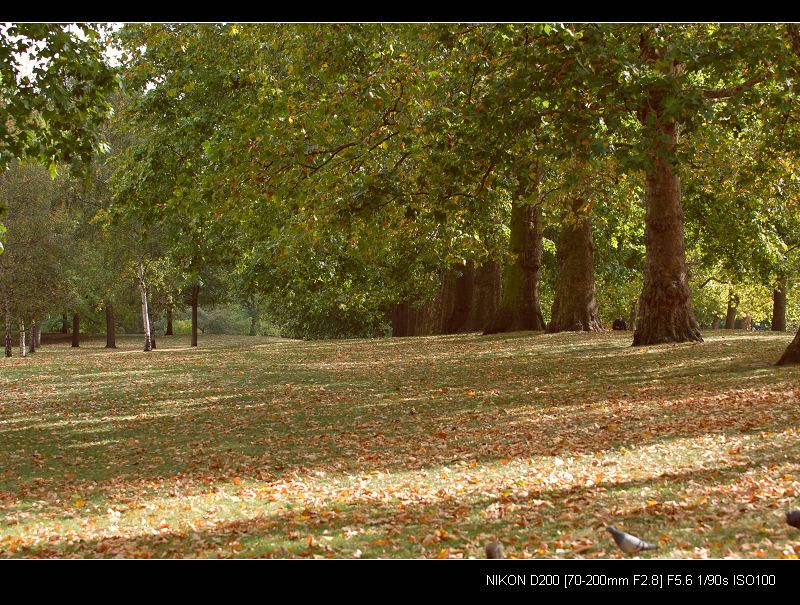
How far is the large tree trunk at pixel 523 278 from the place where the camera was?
27797 millimetres

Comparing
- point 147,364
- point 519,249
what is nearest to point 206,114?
point 147,364

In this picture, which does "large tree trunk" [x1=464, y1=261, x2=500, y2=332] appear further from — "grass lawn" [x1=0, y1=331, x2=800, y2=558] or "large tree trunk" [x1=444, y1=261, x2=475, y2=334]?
"grass lawn" [x1=0, y1=331, x2=800, y2=558]

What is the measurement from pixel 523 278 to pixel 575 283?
233cm

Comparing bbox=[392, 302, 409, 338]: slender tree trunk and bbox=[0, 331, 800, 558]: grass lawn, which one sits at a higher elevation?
bbox=[392, 302, 409, 338]: slender tree trunk

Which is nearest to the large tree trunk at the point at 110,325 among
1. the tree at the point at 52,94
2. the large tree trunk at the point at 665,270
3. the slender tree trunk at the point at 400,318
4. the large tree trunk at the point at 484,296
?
the slender tree trunk at the point at 400,318

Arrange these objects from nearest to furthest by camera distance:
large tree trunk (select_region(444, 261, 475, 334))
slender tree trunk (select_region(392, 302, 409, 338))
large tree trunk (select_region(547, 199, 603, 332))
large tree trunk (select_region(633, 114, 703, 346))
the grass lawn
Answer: the grass lawn < large tree trunk (select_region(633, 114, 703, 346)) < large tree trunk (select_region(547, 199, 603, 332)) < large tree trunk (select_region(444, 261, 475, 334)) < slender tree trunk (select_region(392, 302, 409, 338))

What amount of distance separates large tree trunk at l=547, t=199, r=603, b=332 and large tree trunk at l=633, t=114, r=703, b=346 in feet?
18.3

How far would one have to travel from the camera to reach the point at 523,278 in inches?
1099

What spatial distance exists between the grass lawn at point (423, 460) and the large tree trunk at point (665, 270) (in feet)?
2.89

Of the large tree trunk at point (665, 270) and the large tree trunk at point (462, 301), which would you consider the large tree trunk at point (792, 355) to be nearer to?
the large tree trunk at point (665, 270)

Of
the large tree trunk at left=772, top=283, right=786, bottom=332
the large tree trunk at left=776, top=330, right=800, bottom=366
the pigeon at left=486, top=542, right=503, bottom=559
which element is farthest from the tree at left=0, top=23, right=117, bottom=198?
the large tree trunk at left=772, top=283, right=786, bottom=332

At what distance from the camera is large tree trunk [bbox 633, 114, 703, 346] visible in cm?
1950
